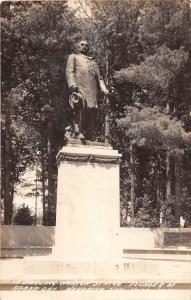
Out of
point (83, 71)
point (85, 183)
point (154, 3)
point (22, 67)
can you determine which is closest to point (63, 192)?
point (85, 183)

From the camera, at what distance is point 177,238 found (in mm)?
26297

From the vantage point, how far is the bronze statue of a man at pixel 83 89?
12734 millimetres

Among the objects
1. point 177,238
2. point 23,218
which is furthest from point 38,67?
point 177,238

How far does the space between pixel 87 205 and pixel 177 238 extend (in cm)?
1537

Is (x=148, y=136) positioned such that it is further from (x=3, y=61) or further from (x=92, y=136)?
(x=92, y=136)

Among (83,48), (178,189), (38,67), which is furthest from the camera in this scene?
(38,67)

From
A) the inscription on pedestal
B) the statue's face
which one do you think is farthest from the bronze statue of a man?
the inscription on pedestal

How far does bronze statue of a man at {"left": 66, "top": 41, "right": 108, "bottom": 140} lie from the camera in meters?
12.7

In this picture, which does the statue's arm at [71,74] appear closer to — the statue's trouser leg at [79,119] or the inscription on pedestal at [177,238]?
the statue's trouser leg at [79,119]

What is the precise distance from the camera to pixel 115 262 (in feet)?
36.3

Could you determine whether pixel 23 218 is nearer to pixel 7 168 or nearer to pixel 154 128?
pixel 7 168

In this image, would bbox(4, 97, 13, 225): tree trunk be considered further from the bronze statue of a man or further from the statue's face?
the bronze statue of a man

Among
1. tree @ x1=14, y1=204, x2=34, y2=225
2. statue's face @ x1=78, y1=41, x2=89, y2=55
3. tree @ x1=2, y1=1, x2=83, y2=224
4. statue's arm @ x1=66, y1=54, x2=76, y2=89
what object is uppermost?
tree @ x1=2, y1=1, x2=83, y2=224

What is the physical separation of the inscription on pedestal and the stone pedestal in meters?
14.5
